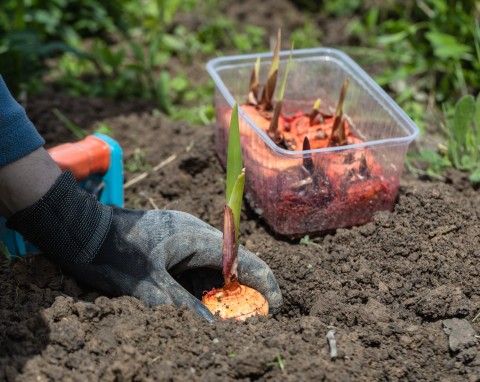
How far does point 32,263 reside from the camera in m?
2.00

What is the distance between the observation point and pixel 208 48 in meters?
3.83

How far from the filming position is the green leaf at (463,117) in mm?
2463

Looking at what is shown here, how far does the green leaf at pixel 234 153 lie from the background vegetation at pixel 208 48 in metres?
1.06

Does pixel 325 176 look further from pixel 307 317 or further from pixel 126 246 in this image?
pixel 126 246

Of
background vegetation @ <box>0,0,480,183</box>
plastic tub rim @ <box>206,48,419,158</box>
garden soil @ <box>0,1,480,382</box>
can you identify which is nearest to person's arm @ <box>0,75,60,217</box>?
garden soil @ <box>0,1,480,382</box>

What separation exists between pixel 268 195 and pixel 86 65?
70.8 inches

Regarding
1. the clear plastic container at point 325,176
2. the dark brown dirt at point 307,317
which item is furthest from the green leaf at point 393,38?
the dark brown dirt at point 307,317

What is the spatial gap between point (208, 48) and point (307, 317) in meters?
2.29

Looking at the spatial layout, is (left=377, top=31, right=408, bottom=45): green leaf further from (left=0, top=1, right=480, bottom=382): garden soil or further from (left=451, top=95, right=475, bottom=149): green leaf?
(left=0, top=1, right=480, bottom=382): garden soil

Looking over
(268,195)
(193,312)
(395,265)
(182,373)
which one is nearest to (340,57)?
(268,195)

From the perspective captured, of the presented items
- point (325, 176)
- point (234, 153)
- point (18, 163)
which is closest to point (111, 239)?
point (18, 163)

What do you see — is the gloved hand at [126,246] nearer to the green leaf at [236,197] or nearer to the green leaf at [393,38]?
the green leaf at [236,197]

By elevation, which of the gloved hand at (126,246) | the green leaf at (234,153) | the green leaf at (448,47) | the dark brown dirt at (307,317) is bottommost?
the dark brown dirt at (307,317)

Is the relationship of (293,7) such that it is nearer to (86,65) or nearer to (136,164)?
(86,65)
